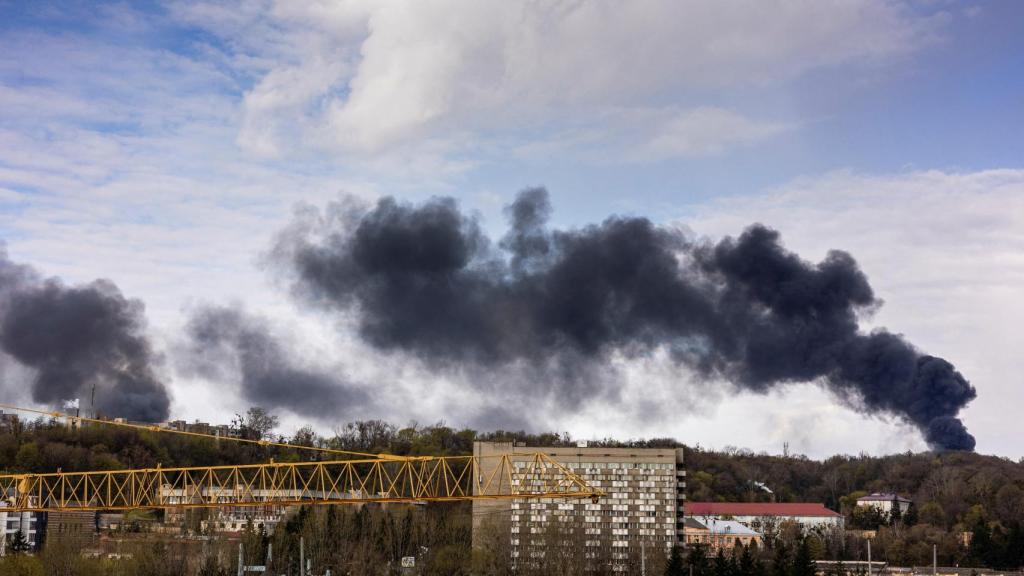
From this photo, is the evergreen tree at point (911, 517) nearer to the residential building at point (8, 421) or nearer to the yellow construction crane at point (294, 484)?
the yellow construction crane at point (294, 484)

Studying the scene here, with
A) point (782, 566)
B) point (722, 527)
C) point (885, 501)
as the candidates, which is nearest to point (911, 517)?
point (885, 501)

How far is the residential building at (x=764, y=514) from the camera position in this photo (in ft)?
472

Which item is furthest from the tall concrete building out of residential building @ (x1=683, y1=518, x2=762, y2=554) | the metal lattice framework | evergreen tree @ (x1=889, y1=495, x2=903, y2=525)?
evergreen tree @ (x1=889, y1=495, x2=903, y2=525)

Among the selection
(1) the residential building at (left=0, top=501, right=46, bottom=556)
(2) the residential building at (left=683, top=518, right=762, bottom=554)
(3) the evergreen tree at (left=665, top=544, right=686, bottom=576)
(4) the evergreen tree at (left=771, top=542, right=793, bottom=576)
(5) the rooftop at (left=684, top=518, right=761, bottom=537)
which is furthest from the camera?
(5) the rooftop at (left=684, top=518, right=761, bottom=537)

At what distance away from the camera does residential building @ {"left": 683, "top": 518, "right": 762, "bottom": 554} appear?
131375 millimetres

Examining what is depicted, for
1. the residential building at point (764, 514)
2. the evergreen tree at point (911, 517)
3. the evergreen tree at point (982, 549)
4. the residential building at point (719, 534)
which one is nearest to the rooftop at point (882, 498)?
the residential building at point (764, 514)

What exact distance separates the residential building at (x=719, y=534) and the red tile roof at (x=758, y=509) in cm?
596

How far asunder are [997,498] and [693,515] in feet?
111

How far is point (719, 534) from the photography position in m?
130

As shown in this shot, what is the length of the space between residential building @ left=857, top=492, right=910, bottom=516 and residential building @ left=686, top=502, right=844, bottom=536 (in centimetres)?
690

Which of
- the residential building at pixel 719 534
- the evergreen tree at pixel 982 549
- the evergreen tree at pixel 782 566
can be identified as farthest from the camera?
the residential building at pixel 719 534

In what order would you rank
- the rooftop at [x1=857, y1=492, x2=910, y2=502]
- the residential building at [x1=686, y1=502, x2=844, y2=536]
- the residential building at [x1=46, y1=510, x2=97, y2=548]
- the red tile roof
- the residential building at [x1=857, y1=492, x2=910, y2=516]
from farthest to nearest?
the rooftop at [x1=857, y1=492, x2=910, y2=502] < the residential building at [x1=857, y1=492, x2=910, y2=516] < the red tile roof < the residential building at [x1=686, y1=502, x2=844, y2=536] < the residential building at [x1=46, y1=510, x2=97, y2=548]

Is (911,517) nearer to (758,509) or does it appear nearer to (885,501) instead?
(885,501)

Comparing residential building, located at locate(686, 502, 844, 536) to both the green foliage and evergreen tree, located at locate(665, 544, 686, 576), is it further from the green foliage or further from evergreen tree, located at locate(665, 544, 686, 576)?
the green foliage
